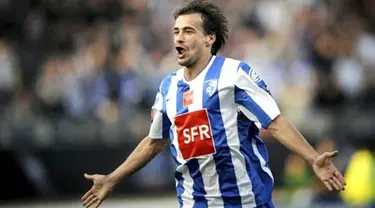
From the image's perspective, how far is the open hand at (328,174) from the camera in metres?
6.68

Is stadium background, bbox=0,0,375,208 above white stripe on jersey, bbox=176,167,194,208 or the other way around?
above

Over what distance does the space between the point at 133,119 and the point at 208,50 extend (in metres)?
7.30

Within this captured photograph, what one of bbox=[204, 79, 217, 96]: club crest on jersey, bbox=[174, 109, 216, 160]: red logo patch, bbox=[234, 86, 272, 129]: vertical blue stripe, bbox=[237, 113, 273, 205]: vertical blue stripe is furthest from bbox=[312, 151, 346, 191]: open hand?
bbox=[204, 79, 217, 96]: club crest on jersey

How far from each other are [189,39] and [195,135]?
0.65m

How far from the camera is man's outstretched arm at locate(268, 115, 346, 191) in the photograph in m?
6.69

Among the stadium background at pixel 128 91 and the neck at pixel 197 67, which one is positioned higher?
the stadium background at pixel 128 91

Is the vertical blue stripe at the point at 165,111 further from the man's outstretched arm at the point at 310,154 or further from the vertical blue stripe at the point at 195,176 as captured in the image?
the man's outstretched arm at the point at 310,154

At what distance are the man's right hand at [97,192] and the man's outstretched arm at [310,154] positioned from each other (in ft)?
4.30

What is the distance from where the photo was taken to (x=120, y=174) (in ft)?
25.2

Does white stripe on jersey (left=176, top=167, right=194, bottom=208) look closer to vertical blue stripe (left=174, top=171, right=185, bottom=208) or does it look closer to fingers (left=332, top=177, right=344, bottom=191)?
vertical blue stripe (left=174, top=171, right=185, bottom=208)

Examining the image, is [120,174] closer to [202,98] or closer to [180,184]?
[180,184]

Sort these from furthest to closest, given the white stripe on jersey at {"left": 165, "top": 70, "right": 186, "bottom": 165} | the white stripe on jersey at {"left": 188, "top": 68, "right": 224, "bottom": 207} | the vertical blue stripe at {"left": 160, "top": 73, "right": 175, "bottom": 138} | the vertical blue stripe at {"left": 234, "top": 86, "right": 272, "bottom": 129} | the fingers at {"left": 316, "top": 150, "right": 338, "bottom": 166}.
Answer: the vertical blue stripe at {"left": 160, "top": 73, "right": 175, "bottom": 138}
the white stripe on jersey at {"left": 165, "top": 70, "right": 186, "bottom": 165}
the white stripe on jersey at {"left": 188, "top": 68, "right": 224, "bottom": 207}
the vertical blue stripe at {"left": 234, "top": 86, "right": 272, "bottom": 129}
the fingers at {"left": 316, "top": 150, "right": 338, "bottom": 166}

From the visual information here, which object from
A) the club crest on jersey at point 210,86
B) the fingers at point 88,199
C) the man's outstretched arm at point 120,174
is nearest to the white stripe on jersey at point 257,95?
the club crest on jersey at point 210,86

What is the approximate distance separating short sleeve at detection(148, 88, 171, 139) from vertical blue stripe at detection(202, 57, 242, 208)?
17.2 inches
